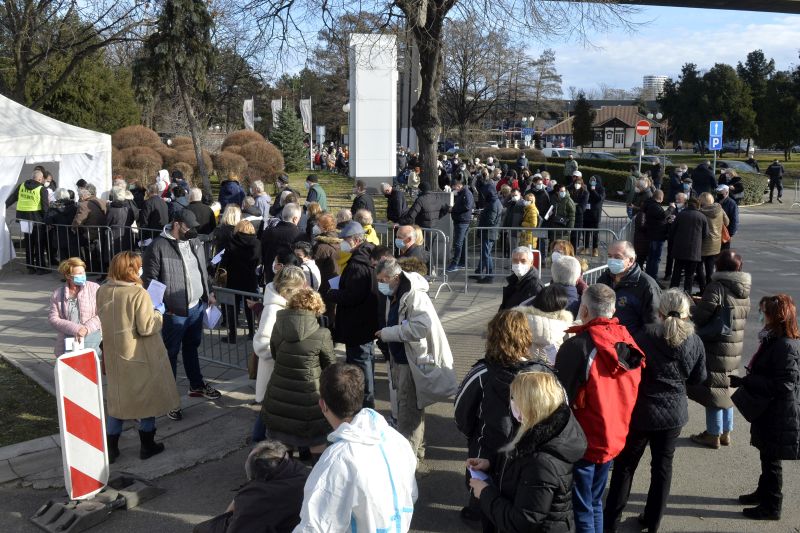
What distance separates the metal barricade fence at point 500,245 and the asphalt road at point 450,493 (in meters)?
5.86

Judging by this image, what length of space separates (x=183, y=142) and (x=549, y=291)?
102ft

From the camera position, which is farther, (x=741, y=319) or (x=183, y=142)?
(x=183, y=142)

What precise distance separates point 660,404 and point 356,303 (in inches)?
110

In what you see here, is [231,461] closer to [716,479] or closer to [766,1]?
[716,479]

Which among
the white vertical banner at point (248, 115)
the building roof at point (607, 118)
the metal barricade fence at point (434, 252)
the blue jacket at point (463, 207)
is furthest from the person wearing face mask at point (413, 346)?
the building roof at point (607, 118)

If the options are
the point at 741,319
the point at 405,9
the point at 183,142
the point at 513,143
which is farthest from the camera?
the point at 513,143

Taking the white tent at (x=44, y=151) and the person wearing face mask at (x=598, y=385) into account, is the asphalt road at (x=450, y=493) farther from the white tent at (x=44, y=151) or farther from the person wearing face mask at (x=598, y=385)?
the white tent at (x=44, y=151)

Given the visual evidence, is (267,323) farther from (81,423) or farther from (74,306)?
(74,306)

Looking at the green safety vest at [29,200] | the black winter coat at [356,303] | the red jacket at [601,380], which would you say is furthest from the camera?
the green safety vest at [29,200]

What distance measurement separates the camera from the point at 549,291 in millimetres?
5242

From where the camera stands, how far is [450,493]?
5.54 metres

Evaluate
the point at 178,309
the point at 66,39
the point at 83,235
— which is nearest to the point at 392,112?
the point at 66,39

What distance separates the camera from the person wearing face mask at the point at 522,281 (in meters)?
6.28

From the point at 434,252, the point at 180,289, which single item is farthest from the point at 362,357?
the point at 434,252
